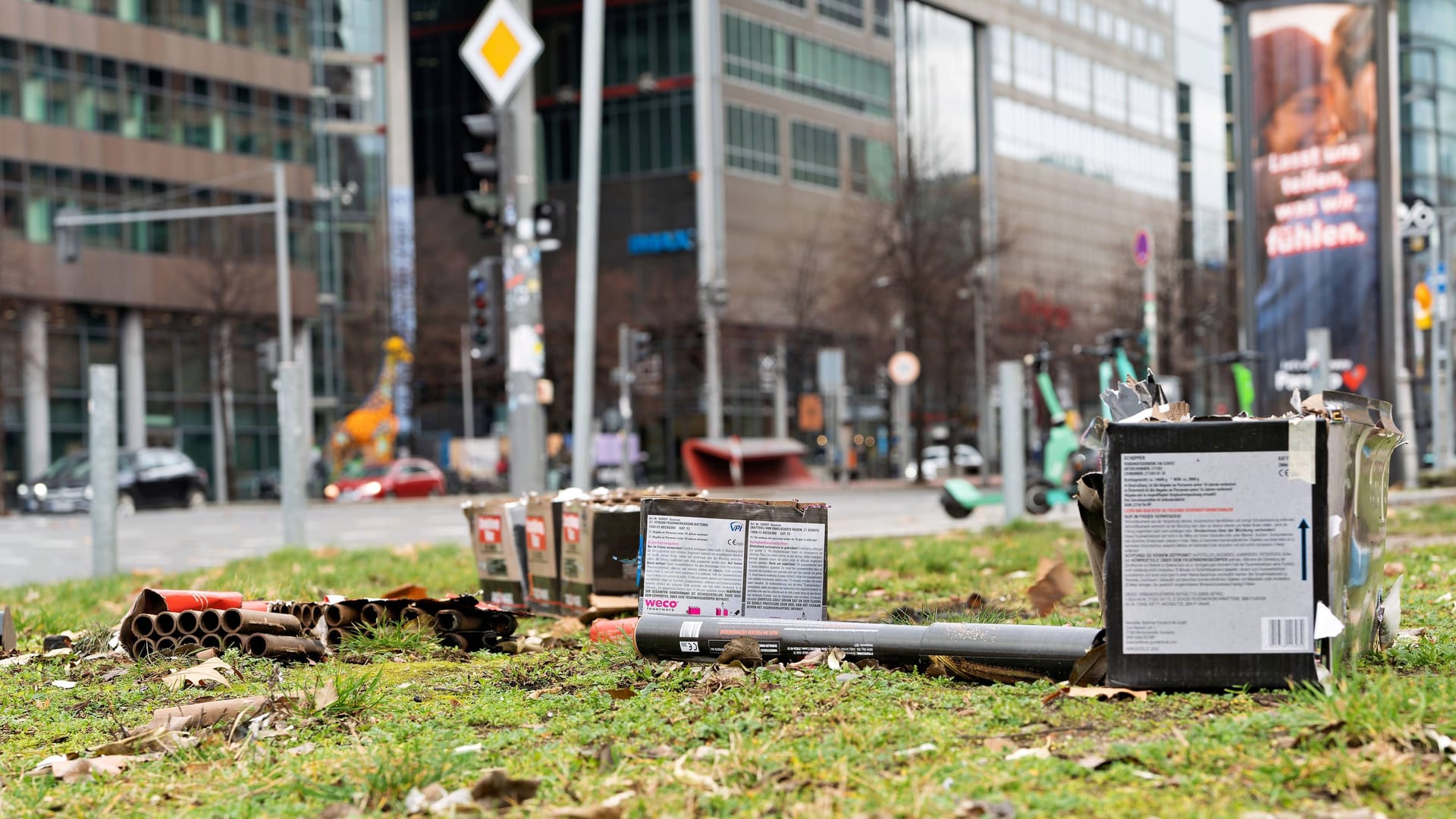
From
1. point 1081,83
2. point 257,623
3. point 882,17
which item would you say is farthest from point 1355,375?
point 1081,83

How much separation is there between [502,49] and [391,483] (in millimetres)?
31767

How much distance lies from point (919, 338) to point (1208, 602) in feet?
136

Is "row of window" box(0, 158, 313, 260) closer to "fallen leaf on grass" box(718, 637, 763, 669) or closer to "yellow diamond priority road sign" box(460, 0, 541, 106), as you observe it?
"yellow diamond priority road sign" box(460, 0, 541, 106)

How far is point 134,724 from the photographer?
5109mm

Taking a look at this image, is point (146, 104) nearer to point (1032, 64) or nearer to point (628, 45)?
point (628, 45)

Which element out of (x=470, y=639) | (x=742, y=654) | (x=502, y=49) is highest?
(x=502, y=49)

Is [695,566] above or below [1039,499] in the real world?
above

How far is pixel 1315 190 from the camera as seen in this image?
29.3m

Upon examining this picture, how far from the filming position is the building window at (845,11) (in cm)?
7250

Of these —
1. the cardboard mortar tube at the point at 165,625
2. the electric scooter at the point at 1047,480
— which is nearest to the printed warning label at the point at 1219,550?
the cardboard mortar tube at the point at 165,625

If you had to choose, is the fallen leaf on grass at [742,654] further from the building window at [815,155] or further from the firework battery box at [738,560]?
the building window at [815,155]

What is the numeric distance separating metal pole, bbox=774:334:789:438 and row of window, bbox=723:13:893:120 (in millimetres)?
10920

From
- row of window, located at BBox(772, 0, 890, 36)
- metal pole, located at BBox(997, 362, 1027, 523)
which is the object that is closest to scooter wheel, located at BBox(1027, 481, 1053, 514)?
metal pole, located at BBox(997, 362, 1027, 523)

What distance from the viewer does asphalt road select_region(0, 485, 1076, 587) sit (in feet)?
58.4
